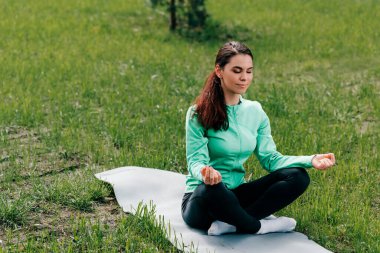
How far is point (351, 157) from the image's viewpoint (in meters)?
6.39

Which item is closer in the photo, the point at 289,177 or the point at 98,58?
the point at 289,177

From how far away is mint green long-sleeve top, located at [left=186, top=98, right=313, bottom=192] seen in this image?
15.4 ft

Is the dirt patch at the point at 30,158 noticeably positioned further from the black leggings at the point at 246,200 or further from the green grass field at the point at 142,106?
the black leggings at the point at 246,200

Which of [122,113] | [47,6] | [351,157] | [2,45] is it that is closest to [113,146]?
[122,113]

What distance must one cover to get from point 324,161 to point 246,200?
0.62 meters

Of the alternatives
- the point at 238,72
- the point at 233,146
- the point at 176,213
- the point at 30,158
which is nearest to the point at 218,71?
the point at 238,72

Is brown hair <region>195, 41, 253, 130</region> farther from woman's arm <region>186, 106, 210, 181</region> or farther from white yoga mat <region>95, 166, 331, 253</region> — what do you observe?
white yoga mat <region>95, 166, 331, 253</region>

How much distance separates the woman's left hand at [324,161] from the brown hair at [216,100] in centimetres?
60

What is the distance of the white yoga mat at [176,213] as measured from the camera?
15.0ft

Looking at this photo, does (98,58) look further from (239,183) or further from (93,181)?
(239,183)

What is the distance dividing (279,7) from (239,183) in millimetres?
10097

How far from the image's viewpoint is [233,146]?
477cm

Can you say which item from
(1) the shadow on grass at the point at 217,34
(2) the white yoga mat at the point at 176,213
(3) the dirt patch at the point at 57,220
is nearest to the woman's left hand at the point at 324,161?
(2) the white yoga mat at the point at 176,213

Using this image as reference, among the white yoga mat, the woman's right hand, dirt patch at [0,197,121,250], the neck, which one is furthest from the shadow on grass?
the woman's right hand
